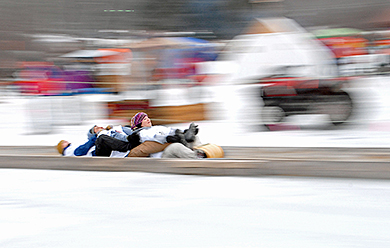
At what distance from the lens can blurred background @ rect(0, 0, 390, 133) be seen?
24.4 feet

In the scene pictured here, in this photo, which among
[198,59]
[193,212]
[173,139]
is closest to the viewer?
[193,212]

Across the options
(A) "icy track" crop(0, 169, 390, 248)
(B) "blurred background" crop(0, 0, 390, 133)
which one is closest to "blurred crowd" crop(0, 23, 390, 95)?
(B) "blurred background" crop(0, 0, 390, 133)

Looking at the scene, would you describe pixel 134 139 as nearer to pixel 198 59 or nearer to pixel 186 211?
pixel 186 211

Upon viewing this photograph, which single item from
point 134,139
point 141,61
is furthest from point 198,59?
point 134,139

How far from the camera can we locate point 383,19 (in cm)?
745

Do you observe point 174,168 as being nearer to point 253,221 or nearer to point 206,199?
point 206,199

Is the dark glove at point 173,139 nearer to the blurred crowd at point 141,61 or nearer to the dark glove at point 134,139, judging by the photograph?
the dark glove at point 134,139

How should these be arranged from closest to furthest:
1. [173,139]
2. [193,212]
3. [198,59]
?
[193,212] → [173,139] → [198,59]

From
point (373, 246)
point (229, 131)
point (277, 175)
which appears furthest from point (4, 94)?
point (373, 246)

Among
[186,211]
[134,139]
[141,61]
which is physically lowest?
[186,211]

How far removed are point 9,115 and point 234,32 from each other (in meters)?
6.46

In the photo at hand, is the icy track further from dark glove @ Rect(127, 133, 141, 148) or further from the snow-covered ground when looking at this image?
dark glove @ Rect(127, 133, 141, 148)

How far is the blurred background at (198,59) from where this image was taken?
24.4ft

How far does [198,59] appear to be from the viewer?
8648 mm
